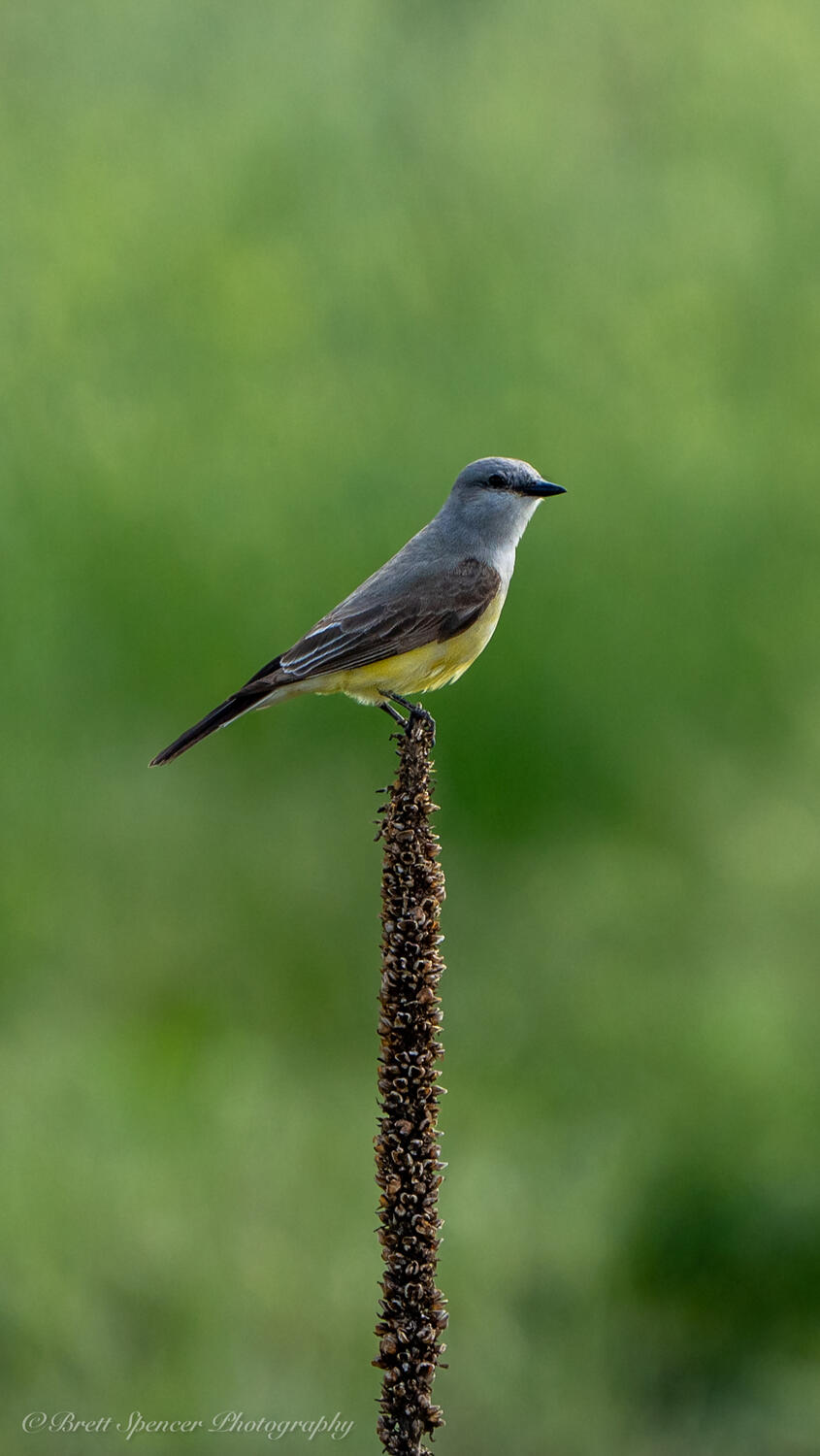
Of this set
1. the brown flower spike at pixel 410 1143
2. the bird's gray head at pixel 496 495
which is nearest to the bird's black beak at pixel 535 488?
the bird's gray head at pixel 496 495

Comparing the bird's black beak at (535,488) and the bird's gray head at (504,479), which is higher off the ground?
the bird's gray head at (504,479)

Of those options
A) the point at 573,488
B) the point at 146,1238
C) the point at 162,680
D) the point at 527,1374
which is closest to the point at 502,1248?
the point at 527,1374

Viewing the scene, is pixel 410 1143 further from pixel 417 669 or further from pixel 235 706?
pixel 417 669

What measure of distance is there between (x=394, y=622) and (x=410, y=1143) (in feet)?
8.20

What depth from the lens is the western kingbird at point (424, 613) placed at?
445cm

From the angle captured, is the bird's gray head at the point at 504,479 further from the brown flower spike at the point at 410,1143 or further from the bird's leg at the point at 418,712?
the brown flower spike at the point at 410,1143

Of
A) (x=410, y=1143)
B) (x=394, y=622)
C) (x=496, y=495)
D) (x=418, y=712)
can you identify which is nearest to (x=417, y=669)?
(x=394, y=622)

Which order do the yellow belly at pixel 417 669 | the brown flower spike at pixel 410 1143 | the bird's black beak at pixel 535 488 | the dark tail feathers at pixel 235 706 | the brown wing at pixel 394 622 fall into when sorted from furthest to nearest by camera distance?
1. the bird's black beak at pixel 535 488
2. the yellow belly at pixel 417 669
3. the brown wing at pixel 394 622
4. the dark tail feathers at pixel 235 706
5. the brown flower spike at pixel 410 1143

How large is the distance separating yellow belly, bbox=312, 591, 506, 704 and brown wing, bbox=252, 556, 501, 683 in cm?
4

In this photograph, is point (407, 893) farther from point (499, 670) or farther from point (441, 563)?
point (499, 670)

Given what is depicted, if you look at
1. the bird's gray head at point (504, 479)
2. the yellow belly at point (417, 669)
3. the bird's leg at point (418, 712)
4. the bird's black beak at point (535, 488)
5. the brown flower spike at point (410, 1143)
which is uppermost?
the bird's gray head at point (504, 479)

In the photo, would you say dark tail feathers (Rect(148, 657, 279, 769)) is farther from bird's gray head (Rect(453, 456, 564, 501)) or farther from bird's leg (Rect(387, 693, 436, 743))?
bird's gray head (Rect(453, 456, 564, 501))

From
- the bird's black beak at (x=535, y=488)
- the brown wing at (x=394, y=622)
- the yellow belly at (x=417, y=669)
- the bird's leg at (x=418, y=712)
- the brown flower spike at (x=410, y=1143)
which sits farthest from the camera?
the bird's black beak at (x=535, y=488)

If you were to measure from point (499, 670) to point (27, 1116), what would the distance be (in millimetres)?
3241
